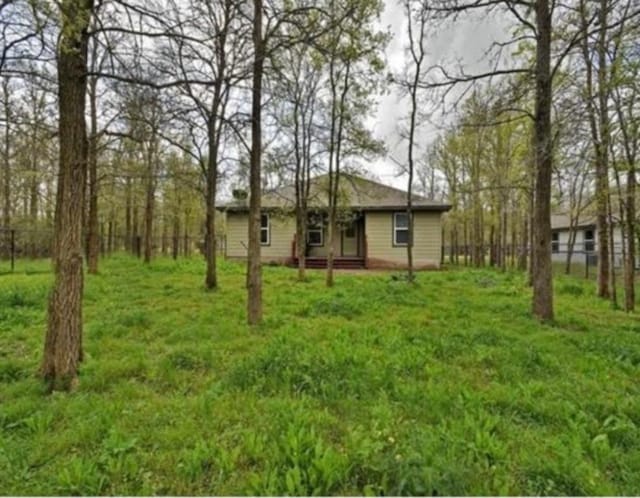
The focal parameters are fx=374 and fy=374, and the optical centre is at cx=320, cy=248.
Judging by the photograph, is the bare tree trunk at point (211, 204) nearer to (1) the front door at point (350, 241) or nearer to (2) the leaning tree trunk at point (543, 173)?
(2) the leaning tree trunk at point (543, 173)

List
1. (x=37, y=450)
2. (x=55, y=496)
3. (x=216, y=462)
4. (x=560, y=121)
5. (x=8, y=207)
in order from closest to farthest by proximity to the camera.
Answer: (x=55, y=496) < (x=216, y=462) < (x=37, y=450) < (x=560, y=121) < (x=8, y=207)

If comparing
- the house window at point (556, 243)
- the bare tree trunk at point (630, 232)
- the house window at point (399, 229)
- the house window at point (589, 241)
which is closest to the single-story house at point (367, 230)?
the house window at point (399, 229)

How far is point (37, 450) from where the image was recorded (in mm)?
2840

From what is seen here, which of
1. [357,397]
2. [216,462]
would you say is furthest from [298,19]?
[216,462]

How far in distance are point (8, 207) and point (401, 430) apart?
26.3 m

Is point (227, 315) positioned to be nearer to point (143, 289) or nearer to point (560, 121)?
point (143, 289)

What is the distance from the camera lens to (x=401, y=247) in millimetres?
18344

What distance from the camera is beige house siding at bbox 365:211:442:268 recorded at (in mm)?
18188

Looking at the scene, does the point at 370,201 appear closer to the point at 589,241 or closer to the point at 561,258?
the point at 561,258

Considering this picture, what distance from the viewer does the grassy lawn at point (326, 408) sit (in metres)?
2.51

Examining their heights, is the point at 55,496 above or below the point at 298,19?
below

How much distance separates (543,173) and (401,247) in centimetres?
1130

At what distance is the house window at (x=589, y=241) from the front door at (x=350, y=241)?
17695 millimetres

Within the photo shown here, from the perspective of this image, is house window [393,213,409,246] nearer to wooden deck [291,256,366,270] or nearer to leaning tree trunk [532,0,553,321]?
wooden deck [291,256,366,270]
